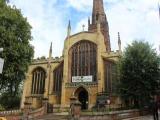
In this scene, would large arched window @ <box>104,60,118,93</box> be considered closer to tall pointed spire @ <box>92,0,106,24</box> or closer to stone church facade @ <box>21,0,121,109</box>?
stone church facade @ <box>21,0,121,109</box>

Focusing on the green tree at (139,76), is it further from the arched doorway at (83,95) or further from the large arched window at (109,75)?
the arched doorway at (83,95)

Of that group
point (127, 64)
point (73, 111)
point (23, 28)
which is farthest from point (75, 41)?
point (73, 111)

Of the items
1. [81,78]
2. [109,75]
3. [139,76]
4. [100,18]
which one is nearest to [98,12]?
[100,18]

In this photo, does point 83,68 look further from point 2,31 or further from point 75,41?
point 2,31

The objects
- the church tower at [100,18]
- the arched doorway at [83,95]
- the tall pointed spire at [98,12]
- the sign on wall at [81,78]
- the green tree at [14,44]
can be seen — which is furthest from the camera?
the tall pointed spire at [98,12]

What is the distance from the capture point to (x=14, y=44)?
25625 mm

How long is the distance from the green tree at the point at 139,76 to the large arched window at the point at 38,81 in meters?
19.6

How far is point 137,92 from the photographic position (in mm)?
30766

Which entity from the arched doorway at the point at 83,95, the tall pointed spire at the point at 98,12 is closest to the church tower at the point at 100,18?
the tall pointed spire at the point at 98,12

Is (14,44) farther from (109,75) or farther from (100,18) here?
(100,18)

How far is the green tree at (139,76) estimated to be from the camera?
3098 cm

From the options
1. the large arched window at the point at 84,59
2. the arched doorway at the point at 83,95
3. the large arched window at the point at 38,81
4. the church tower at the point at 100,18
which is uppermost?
the church tower at the point at 100,18

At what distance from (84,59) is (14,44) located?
68.3 feet

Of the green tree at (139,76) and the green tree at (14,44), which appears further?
the green tree at (139,76)
